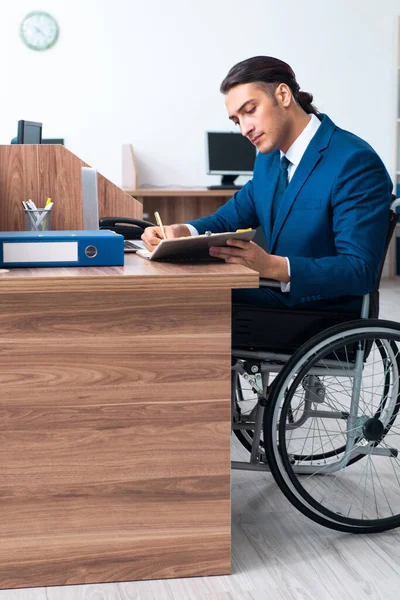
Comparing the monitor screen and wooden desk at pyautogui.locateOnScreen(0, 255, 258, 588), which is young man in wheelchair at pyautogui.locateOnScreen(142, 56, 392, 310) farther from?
→ the monitor screen

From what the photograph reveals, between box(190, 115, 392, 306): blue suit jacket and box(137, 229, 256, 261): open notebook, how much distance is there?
0.20m

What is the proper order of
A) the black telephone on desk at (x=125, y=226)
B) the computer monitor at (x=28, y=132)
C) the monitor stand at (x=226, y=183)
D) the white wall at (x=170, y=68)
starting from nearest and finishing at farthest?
1. the black telephone on desk at (x=125, y=226)
2. the computer monitor at (x=28, y=132)
3. the monitor stand at (x=226, y=183)
4. the white wall at (x=170, y=68)

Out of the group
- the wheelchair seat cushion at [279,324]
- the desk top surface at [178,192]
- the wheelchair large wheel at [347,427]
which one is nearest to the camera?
the wheelchair large wheel at [347,427]

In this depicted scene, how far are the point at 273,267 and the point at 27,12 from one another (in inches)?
188

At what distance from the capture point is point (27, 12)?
5.85 meters

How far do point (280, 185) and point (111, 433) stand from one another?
793mm

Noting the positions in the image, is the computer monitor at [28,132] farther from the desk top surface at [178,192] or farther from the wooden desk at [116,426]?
the wooden desk at [116,426]

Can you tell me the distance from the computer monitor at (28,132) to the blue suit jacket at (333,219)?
1810 mm

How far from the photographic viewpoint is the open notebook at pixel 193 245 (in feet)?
5.22

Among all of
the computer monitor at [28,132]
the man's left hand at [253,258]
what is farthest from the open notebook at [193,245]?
the computer monitor at [28,132]

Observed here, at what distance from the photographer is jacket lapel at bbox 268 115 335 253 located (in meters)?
1.89

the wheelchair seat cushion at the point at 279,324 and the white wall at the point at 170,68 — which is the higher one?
the white wall at the point at 170,68

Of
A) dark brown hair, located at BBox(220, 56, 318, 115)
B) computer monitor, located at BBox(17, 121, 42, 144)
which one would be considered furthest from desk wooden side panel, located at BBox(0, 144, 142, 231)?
computer monitor, located at BBox(17, 121, 42, 144)

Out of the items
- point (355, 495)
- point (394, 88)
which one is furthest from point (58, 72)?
point (355, 495)
